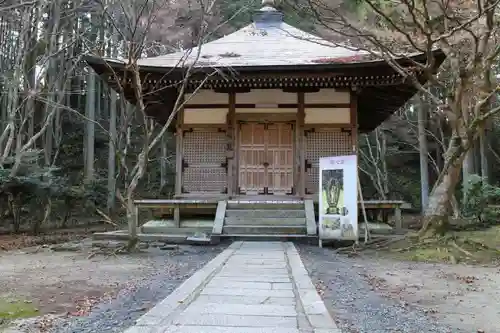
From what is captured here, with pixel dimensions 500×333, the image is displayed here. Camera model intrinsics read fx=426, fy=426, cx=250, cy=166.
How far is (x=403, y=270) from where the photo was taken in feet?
20.5

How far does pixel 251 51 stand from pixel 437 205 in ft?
21.4

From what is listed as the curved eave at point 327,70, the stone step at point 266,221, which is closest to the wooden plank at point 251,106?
the curved eave at point 327,70

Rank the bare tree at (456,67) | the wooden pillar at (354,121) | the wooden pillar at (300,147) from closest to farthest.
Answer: the bare tree at (456,67)
the wooden pillar at (300,147)
the wooden pillar at (354,121)

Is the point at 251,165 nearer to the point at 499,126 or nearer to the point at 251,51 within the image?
the point at 251,51

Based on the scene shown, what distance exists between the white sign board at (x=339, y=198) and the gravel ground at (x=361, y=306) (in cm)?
164

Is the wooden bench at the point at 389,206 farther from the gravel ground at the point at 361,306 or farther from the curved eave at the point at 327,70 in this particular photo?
the gravel ground at the point at 361,306

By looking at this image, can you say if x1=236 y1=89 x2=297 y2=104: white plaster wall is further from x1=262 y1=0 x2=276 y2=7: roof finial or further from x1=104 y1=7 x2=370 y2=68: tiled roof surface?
x1=262 y1=0 x2=276 y2=7: roof finial

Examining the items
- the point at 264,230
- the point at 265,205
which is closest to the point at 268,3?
the point at 265,205

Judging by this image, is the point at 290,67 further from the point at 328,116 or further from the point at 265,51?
the point at 265,51

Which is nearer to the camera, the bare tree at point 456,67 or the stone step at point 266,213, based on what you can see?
the bare tree at point 456,67

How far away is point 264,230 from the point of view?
885 cm

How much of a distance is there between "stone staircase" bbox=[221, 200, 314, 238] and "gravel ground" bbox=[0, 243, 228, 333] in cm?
64

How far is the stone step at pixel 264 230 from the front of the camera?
8789 millimetres

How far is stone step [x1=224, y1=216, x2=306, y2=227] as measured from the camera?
9.15 metres
